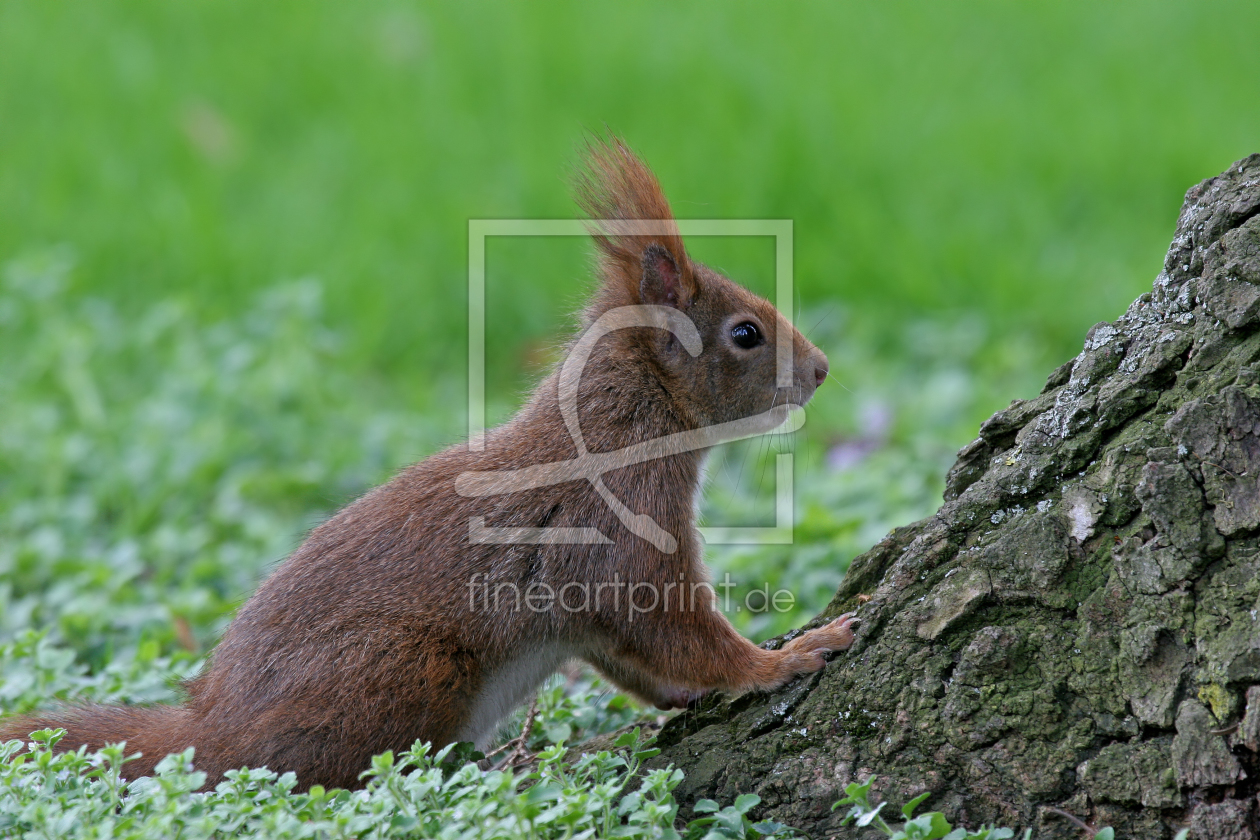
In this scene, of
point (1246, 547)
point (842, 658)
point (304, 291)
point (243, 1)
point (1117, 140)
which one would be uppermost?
point (243, 1)

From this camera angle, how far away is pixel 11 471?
183 inches

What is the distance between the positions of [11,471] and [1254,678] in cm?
429

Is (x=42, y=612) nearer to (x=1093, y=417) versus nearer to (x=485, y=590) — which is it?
(x=485, y=590)

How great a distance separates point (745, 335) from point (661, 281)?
250 mm

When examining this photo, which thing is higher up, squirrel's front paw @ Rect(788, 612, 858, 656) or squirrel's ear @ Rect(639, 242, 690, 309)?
squirrel's ear @ Rect(639, 242, 690, 309)

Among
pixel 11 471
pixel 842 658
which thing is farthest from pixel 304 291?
pixel 842 658

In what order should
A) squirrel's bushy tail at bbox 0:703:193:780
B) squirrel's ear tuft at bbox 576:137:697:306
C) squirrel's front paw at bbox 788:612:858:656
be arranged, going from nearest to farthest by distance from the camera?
squirrel's front paw at bbox 788:612:858:656, squirrel's bushy tail at bbox 0:703:193:780, squirrel's ear tuft at bbox 576:137:697:306

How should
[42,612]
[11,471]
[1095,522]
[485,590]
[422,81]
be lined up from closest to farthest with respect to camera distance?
[1095,522] < [485,590] < [42,612] < [11,471] < [422,81]

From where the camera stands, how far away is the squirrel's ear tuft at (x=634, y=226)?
2861 mm

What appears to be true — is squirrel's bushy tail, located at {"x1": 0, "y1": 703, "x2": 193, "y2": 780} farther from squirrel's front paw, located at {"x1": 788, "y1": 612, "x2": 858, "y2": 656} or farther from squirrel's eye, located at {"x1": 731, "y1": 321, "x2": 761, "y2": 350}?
squirrel's eye, located at {"x1": 731, "y1": 321, "x2": 761, "y2": 350}

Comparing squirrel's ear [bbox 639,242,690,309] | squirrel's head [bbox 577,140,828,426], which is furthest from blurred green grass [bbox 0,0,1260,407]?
squirrel's ear [bbox 639,242,690,309]

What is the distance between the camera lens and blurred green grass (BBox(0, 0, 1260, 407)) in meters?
5.93

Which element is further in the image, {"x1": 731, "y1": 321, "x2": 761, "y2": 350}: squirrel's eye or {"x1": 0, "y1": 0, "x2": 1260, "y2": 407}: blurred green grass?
{"x1": 0, "y1": 0, "x2": 1260, "y2": 407}: blurred green grass

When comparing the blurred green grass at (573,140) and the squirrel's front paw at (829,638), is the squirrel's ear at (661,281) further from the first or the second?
the blurred green grass at (573,140)
